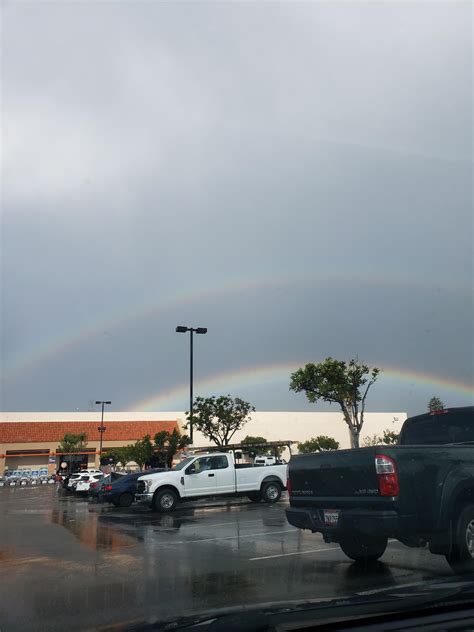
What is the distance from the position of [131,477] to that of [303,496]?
52.8 ft

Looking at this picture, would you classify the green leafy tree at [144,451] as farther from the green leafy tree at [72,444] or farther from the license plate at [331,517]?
the license plate at [331,517]

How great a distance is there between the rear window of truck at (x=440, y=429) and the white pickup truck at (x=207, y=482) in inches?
424

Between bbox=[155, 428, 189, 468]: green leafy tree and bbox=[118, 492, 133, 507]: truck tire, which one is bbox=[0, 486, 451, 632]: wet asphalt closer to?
bbox=[118, 492, 133, 507]: truck tire

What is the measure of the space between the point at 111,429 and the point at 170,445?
99.4 ft

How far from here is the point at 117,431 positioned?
228ft

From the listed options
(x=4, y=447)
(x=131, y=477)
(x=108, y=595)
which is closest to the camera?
(x=108, y=595)

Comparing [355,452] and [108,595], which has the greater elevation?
[355,452]

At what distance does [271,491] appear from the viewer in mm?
21344

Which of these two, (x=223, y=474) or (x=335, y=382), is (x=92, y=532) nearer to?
(x=223, y=474)

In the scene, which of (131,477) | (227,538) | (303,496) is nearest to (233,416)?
(131,477)

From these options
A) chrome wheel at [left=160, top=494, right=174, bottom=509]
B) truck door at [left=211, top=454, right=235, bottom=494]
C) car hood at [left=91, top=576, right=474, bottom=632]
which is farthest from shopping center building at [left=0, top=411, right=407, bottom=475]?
car hood at [left=91, top=576, right=474, bottom=632]

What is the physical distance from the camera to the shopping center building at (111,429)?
214ft

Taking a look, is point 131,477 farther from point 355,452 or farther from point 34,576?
point 355,452

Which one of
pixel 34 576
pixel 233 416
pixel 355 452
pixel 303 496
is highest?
pixel 233 416
